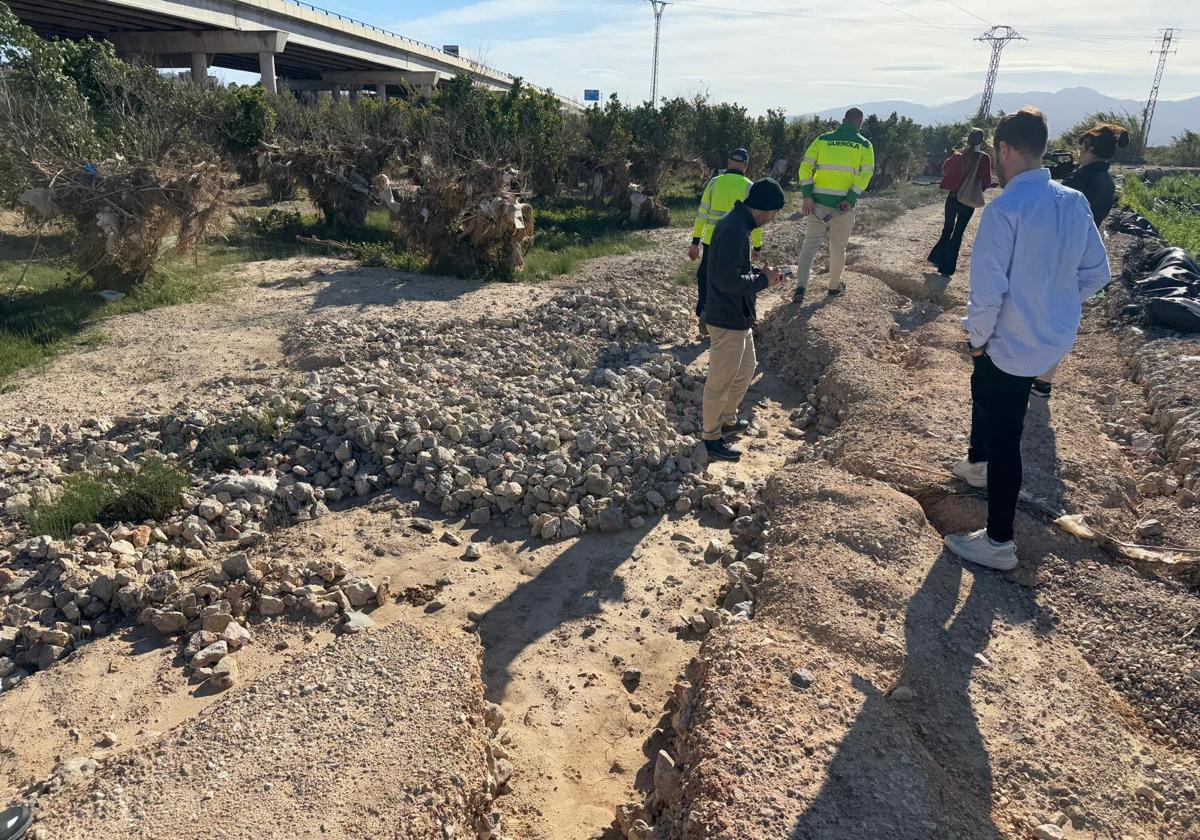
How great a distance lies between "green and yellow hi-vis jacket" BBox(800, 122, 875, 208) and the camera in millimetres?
6859

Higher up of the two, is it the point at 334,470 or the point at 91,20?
the point at 91,20

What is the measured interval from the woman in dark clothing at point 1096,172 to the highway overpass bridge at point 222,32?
14.1 meters

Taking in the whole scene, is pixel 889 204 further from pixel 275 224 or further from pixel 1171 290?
pixel 275 224

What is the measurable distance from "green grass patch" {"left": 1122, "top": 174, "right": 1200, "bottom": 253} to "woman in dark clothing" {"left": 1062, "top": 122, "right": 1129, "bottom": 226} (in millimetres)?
6403

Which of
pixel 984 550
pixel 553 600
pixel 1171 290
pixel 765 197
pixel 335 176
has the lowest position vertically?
pixel 553 600

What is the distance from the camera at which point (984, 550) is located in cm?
335

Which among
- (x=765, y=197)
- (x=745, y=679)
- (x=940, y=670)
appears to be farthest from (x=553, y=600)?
(x=765, y=197)

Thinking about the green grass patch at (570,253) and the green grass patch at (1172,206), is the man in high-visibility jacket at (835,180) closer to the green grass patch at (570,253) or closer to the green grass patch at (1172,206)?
the green grass patch at (570,253)

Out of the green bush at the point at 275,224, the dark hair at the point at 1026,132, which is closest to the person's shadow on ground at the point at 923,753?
the dark hair at the point at 1026,132

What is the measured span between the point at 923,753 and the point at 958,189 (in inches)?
305

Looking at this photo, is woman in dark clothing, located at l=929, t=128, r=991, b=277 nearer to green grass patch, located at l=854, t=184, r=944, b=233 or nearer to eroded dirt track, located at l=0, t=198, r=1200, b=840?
eroded dirt track, located at l=0, t=198, r=1200, b=840

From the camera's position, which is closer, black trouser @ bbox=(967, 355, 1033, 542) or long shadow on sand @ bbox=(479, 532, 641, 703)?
black trouser @ bbox=(967, 355, 1033, 542)

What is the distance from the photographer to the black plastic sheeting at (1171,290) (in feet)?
20.9

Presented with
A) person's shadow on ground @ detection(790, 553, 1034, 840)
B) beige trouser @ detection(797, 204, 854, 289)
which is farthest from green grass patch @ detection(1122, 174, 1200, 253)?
person's shadow on ground @ detection(790, 553, 1034, 840)
